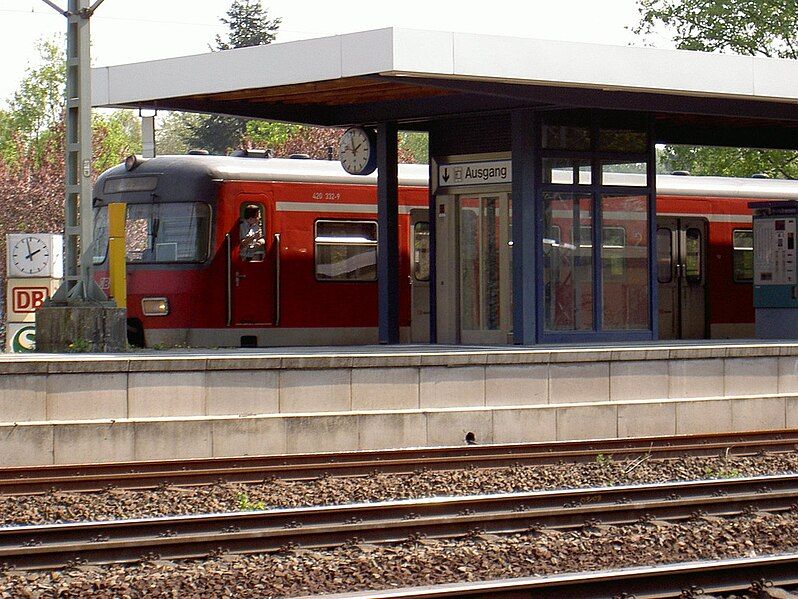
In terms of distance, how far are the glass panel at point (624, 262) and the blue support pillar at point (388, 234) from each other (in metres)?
2.88

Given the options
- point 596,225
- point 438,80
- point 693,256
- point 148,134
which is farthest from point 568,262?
point 148,134

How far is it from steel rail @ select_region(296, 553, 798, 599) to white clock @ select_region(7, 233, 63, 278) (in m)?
13.8

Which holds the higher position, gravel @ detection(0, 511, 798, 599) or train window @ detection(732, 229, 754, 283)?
train window @ detection(732, 229, 754, 283)

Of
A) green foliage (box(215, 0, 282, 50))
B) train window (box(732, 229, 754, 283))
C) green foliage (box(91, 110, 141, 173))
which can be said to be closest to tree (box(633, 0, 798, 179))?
train window (box(732, 229, 754, 283))

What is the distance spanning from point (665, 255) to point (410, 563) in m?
14.3

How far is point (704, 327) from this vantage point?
22844 millimetres

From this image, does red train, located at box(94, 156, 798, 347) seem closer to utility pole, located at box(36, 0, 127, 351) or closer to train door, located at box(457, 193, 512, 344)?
train door, located at box(457, 193, 512, 344)

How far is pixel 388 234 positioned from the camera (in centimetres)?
1942

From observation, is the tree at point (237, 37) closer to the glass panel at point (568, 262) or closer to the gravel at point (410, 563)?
the glass panel at point (568, 262)

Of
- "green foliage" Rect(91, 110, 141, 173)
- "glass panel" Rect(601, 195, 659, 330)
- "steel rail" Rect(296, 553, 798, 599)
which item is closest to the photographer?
"steel rail" Rect(296, 553, 798, 599)

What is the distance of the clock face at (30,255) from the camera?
20.2m

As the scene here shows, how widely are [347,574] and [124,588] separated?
135 cm

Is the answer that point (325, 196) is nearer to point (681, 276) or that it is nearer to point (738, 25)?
point (681, 276)

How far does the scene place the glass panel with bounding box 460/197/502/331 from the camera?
18.9 metres
